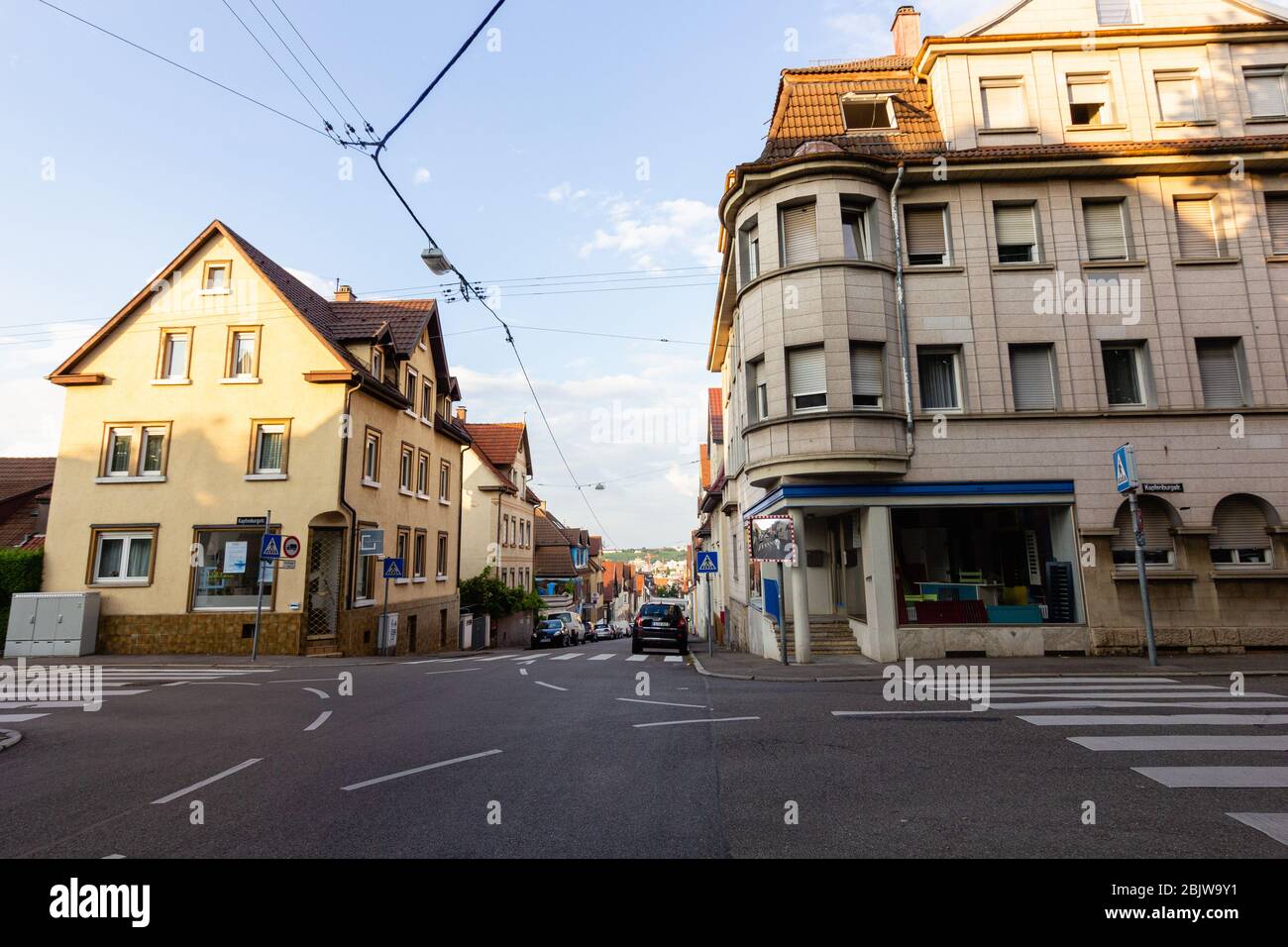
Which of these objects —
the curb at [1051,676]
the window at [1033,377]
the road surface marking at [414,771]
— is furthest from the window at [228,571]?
the window at [1033,377]

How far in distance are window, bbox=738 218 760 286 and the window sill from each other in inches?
385

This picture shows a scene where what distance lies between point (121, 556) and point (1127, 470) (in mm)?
26604

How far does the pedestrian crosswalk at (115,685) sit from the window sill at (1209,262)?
74.4ft

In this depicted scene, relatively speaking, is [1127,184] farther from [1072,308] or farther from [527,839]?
[527,839]

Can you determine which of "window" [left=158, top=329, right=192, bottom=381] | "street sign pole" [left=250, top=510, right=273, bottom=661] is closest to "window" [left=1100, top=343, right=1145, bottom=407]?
"street sign pole" [left=250, top=510, right=273, bottom=661]

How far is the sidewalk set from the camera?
38.1 feet

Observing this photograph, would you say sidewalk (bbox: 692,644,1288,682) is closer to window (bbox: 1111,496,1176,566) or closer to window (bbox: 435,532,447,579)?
window (bbox: 1111,496,1176,566)

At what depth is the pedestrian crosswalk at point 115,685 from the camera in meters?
10.1

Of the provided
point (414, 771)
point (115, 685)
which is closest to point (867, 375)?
point (414, 771)

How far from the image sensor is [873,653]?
47.8ft

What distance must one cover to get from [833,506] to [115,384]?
22.3m

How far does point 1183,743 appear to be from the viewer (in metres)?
6.58

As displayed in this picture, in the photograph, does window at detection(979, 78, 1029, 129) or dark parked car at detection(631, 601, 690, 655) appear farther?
dark parked car at detection(631, 601, 690, 655)
